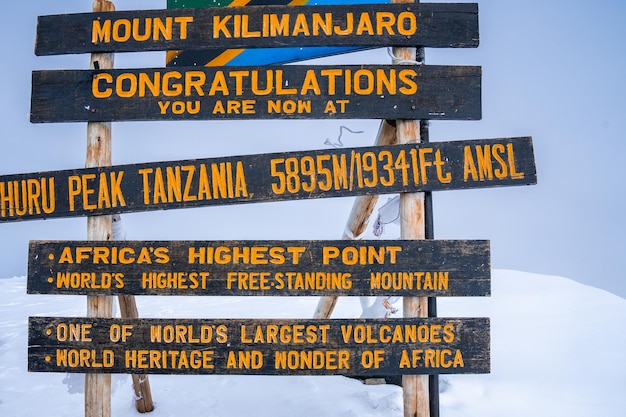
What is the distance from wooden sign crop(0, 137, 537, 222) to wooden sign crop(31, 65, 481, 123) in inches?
12.5

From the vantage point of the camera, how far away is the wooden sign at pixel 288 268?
3.94m

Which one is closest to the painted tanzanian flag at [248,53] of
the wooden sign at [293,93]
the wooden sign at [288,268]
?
the wooden sign at [293,93]

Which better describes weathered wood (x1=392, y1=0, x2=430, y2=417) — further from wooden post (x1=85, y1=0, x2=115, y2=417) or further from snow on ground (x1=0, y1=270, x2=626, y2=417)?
wooden post (x1=85, y1=0, x2=115, y2=417)

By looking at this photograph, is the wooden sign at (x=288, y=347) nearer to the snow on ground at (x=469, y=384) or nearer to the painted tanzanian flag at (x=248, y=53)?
the snow on ground at (x=469, y=384)

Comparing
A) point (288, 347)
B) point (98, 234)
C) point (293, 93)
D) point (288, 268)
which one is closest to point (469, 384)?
point (288, 347)

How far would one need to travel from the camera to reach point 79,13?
14.3 feet

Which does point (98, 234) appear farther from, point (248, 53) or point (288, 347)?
point (248, 53)

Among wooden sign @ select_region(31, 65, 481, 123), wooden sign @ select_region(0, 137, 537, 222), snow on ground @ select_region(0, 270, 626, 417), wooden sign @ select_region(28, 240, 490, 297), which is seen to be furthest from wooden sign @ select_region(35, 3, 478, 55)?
snow on ground @ select_region(0, 270, 626, 417)

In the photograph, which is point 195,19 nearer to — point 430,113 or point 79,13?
point 79,13

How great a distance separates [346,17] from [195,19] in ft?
4.09

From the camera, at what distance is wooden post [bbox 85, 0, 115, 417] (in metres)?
4.18

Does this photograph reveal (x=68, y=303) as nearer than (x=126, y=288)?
No

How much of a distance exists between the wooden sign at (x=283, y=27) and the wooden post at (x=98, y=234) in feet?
0.98

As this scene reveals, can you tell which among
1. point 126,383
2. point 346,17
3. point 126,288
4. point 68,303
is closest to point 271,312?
point 126,383
